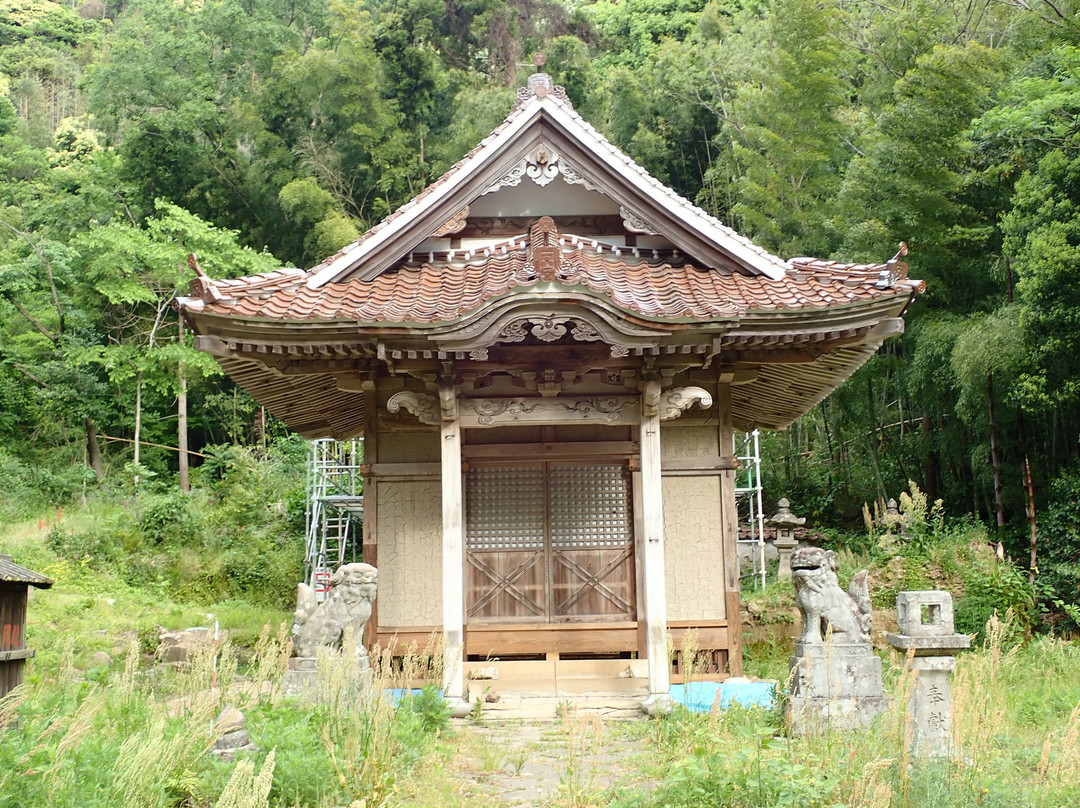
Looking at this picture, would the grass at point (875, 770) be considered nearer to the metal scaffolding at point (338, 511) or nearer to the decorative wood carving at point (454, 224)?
the decorative wood carving at point (454, 224)

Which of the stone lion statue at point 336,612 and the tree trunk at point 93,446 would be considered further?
the tree trunk at point 93,446

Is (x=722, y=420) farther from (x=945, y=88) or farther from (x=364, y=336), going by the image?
(x=945, y=88)

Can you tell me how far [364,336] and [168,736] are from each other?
3589mm

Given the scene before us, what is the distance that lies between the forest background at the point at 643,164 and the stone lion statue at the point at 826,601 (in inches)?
344

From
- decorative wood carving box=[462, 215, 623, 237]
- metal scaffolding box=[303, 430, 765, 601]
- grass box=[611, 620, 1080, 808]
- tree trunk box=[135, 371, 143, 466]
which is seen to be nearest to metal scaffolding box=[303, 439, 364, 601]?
metal scaffolding box=[303, 430, 765, 601]

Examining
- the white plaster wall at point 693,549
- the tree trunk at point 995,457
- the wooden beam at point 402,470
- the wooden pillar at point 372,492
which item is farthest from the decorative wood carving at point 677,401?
the tree trunk at point 995,457

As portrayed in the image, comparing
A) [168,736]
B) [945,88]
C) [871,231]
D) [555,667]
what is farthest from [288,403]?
[945,88]

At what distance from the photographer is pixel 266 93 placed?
94.4 feet

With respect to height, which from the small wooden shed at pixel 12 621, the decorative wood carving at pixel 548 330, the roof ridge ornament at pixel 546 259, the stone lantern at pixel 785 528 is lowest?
the small wooden shed at pixel 12 621

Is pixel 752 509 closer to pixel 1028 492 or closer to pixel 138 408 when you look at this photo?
pixel 1028 492

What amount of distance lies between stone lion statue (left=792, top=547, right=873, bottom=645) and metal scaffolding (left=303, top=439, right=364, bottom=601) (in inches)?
498

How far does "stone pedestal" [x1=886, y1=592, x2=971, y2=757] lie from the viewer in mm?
6215

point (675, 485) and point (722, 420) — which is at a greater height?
point (722, 420)

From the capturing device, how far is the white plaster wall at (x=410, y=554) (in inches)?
350
